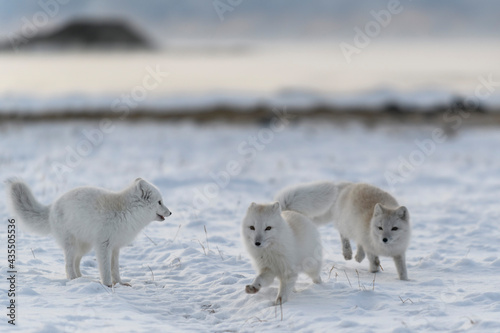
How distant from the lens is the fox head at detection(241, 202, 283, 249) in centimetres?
571

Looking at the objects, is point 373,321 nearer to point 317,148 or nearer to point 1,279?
point 1,279

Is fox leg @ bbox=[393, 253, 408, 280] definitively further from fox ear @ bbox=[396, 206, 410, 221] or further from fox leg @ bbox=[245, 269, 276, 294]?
fox leg @ bbox=[245, 269, 276, 294]

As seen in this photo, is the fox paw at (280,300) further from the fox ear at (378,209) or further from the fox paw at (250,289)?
the fox ear at (378,209)

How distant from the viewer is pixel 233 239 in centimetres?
848

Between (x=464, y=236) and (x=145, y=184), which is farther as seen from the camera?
(x=464, y=236)

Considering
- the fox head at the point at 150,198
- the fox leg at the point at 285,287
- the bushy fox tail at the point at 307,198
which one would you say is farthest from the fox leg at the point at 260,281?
the fox head at the point at 150,198

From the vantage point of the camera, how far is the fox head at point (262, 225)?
18.7ft

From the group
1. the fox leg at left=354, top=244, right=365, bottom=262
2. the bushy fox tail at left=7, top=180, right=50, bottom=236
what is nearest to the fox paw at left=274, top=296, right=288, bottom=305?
the fox leg at left=354, top=244, right=365, bottom=262

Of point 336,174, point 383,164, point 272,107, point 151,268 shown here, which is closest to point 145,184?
point 151,268

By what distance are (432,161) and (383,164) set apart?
163 centimetres

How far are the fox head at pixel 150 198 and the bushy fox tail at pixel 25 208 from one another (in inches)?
41.3

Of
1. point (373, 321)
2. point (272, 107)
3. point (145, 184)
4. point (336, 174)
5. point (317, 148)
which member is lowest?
point (373, 321)

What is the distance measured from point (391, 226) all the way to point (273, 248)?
5.36ft

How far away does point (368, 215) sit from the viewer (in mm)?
7117
